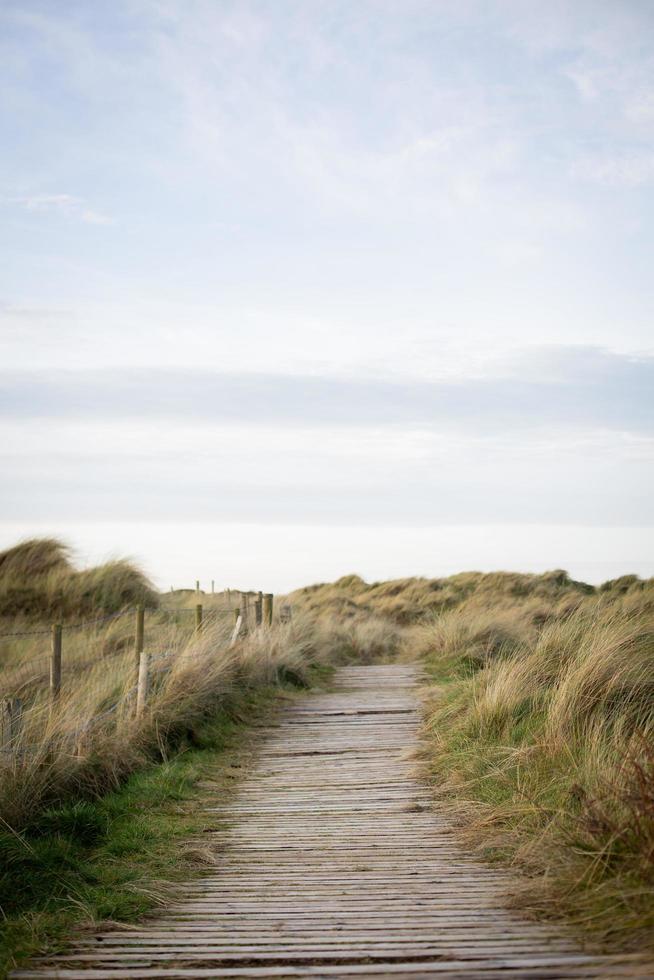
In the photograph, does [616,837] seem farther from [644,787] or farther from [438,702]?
[438,702]

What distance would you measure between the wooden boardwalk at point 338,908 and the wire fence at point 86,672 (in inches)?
65.6

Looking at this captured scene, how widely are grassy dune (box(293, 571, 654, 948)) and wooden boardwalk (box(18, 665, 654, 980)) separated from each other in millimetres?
233

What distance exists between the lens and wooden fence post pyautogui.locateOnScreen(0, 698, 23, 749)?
23.9ft

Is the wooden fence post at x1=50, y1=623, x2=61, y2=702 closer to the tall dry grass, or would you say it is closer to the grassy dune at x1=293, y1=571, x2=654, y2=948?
the tall dry grass

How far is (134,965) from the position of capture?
4.04 meters

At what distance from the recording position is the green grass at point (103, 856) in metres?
4.80

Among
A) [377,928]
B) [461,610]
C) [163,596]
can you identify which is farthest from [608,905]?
[163,596]

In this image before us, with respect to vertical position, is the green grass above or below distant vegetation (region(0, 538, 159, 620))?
below

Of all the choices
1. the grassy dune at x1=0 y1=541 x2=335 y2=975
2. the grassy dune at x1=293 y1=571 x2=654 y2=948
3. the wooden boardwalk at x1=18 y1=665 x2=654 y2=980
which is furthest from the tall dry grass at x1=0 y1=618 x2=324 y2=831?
the grassy dune at x1=293 y1=571 x2=654 y2=948

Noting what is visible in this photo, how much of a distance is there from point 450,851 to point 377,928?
1735 millimetres

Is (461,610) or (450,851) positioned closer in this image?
(450,851)

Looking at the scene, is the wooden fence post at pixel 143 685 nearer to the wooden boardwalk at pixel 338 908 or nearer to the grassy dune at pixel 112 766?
the grassy dune at pixel 112 766


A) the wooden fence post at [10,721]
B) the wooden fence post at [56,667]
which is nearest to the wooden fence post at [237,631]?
the wooden fence post at [56,667]

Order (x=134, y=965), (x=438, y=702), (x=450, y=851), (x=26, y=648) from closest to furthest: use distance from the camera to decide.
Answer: (x=134, y=965) < (x=450, y=851) < (x=438, y=702) < (x=26, y=648)
